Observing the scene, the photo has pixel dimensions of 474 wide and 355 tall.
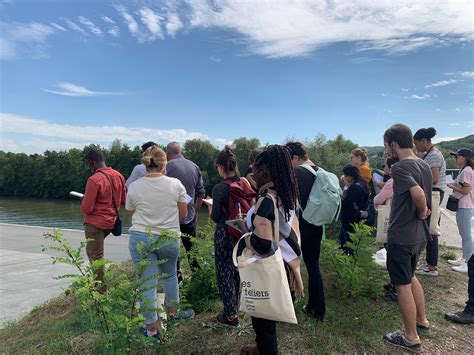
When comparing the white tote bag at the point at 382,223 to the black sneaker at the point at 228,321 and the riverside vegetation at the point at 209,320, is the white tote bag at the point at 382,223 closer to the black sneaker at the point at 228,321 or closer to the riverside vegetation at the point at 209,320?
the riverside vegetation at the point at 209,320

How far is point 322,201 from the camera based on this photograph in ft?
10.2

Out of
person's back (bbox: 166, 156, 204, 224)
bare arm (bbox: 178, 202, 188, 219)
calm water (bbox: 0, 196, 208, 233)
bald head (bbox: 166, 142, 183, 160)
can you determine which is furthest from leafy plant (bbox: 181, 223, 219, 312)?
calm water (bbox: 0, 196, 208, 233)

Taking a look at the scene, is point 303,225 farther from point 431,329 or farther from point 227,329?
point 431,329

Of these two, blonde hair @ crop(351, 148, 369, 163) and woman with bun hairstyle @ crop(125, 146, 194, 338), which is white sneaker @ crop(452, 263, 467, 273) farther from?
→ woman with bun hairstyle @ crop(125, 146, 194, 338)

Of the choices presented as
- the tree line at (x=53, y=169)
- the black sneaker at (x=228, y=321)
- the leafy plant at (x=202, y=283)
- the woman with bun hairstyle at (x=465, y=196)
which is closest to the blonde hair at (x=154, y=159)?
the leafy plant at (x=202, y=283)

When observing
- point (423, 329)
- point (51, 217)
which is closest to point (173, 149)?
point (423, 329)

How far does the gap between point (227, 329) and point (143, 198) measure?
56.6 inches

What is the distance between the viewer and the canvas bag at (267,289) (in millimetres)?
2166

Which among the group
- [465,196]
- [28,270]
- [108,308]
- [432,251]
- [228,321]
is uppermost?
[465,196]

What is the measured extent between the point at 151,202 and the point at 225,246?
2.63ft

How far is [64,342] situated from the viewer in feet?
10.2

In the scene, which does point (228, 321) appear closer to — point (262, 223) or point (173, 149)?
point (262, 223)

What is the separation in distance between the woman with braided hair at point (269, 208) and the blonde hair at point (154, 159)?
110 cm

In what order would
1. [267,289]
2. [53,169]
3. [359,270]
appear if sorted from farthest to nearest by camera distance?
[53,169], [359,270], [267,289]
